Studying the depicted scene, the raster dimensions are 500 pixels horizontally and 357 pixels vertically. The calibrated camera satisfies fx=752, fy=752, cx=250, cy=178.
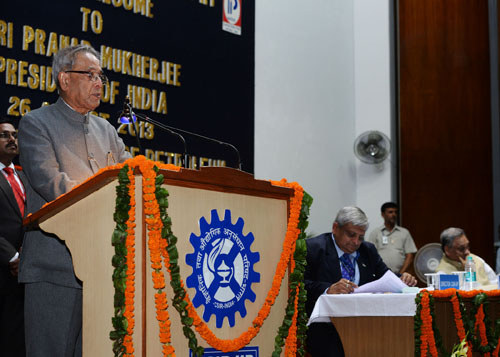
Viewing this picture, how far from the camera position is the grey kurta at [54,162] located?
9.25ft

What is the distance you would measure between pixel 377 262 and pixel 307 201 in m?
2.26

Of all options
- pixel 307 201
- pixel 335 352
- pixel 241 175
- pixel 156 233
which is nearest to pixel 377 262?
pixel 335 352

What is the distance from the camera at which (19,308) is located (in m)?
4.07

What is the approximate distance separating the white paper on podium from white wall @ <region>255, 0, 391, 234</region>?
15.1 feet

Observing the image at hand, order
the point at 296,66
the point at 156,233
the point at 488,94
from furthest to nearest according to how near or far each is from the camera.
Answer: the point at 488,94
the point at 296,66
the point at 156,233

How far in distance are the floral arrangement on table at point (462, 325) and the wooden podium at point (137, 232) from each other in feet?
5.70

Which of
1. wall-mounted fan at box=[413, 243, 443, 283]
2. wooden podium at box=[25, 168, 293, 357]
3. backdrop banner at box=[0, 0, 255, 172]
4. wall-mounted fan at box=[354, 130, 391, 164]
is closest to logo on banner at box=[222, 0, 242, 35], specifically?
backdrop banner at box=[0, 0, 255, 172]

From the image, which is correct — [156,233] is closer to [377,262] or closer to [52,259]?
[52,259]

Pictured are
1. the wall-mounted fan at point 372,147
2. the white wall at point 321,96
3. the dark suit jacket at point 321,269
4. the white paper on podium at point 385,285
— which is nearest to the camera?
the white paper on podium at point 385,285

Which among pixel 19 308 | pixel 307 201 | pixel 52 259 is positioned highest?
pixel 307 201

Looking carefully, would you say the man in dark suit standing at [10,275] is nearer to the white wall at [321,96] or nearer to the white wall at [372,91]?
the white wall at [321,96]

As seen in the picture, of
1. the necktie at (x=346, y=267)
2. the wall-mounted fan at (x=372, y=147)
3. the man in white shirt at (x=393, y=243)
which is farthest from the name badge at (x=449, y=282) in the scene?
the wall-mounted fan at (x=372, y=147)

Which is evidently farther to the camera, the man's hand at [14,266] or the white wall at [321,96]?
the white wall at [321,96]

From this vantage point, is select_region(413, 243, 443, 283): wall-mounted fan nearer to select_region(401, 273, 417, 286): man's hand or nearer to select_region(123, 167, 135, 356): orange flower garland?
select_region(401, 273, 417, 286): man's hand
